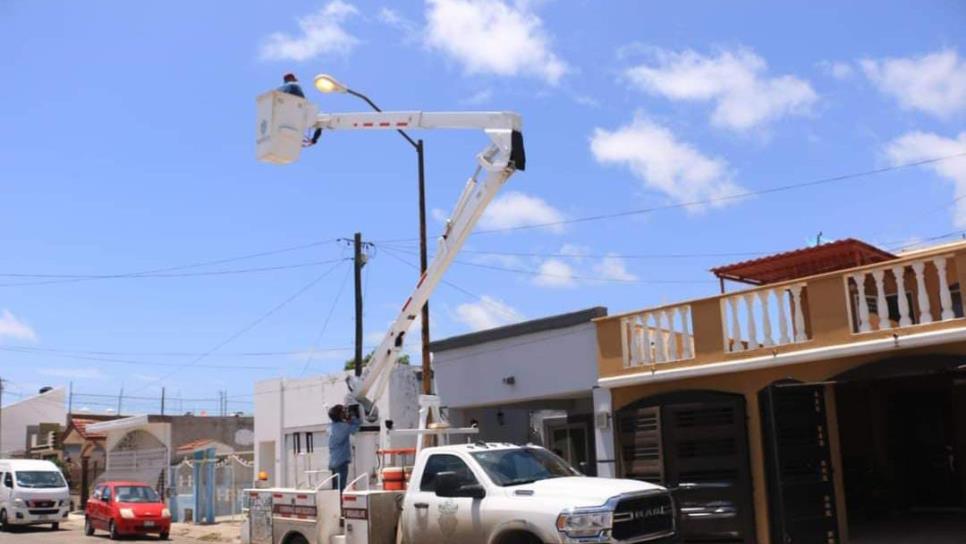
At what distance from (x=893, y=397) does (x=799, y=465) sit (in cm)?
587

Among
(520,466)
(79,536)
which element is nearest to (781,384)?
(520,466)

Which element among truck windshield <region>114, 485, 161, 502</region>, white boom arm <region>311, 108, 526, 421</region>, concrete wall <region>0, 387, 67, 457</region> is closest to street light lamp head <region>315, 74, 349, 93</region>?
white boom arm <region>311, 108, 526, 421</region>

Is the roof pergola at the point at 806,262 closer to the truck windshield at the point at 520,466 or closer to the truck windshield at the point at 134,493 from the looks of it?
the truck windshield at the point at 520,466

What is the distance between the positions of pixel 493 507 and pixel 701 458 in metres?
5.49

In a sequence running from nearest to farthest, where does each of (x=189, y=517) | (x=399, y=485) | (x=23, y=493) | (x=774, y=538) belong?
(x=399, y=485) < (x=774, y=538) < (x=23, y=493) < (x=189, y=517)

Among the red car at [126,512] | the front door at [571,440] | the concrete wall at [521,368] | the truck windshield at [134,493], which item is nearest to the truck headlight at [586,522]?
the concrete wall at [521,368]

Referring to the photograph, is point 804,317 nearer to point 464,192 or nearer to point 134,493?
point 464,192

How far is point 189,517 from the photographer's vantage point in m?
27.1

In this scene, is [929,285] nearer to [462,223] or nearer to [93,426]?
[462,223]

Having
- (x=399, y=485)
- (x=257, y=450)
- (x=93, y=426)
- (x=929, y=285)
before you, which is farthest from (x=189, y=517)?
(x=929, y=285)

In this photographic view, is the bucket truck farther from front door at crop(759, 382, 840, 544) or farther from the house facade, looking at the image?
front door at crop(759, 382, 840, 544)

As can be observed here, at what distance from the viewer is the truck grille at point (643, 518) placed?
8641 mm

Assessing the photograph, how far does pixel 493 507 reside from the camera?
936 centimetres

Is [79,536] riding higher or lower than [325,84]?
lower
